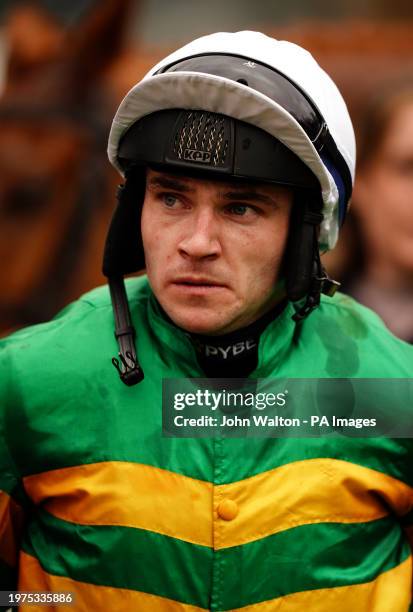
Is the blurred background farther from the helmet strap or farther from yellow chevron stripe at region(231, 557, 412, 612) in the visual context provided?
yellow chevron stripe at region(231, 557, 412, 612)

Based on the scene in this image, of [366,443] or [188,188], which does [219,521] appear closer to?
[366,443]

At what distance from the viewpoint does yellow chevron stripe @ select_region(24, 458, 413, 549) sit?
2.16m

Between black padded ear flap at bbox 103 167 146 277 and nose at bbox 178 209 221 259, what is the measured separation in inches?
11.9

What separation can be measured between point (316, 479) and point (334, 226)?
24.8 inches

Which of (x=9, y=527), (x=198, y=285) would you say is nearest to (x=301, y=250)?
(x=198, y=285)

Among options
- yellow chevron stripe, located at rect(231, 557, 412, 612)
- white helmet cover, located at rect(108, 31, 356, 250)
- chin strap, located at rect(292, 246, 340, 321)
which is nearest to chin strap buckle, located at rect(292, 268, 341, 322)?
chin strap, located at rect(292, 246, 340, 321)

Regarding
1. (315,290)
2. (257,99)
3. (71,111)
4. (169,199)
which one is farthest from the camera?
(71,111)

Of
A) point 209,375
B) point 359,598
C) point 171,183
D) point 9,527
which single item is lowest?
point 359,598

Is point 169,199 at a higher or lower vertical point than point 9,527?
higher

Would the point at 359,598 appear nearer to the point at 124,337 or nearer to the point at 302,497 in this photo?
the point at 302,497

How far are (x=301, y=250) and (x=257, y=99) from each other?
371mm

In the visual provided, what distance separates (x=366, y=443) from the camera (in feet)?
7.50

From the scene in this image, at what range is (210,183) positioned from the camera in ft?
7.06

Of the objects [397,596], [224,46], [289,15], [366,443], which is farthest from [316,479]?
[289,15]
